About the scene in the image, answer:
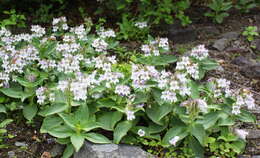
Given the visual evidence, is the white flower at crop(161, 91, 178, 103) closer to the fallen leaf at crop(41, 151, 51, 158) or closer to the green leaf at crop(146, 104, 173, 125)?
the green leaf at crop(146, 104, 173, 125)

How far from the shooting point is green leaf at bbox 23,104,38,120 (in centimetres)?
391

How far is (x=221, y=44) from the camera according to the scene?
5441mm

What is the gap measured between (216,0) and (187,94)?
2721 mm

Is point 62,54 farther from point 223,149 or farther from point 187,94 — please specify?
point 223,149

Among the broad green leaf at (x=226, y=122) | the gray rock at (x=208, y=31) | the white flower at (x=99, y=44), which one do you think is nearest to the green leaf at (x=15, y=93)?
the white flower at (x=99, y=44)

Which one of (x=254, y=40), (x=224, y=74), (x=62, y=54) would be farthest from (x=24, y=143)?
(x=254, y=40)

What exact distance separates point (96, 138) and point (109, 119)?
0.25m

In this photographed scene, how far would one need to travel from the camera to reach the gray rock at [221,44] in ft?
17.7

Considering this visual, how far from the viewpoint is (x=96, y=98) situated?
3717 millimetres

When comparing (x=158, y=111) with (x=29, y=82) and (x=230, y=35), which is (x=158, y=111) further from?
(x=230, y=35)

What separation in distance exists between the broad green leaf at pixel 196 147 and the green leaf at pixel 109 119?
2.07 ft

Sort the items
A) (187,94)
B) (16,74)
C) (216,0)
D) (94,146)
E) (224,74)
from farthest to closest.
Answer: (216,0)
(224,74)
(16,74)
(187,94)
(94,146)

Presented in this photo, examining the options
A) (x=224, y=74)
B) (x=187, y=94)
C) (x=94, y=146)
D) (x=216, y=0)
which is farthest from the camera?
(x=216, y=0)

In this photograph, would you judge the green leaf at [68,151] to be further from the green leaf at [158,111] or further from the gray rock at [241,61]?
the gray rock at [241,61]
